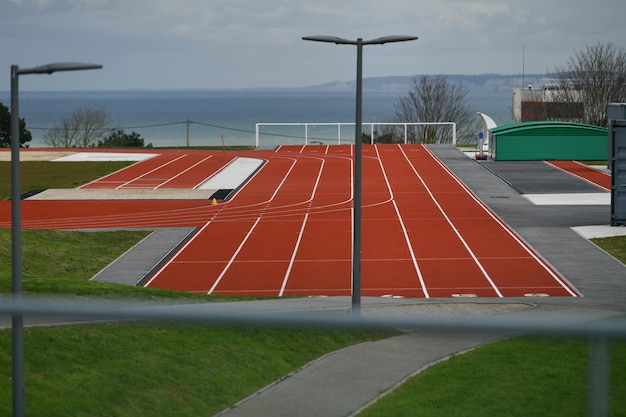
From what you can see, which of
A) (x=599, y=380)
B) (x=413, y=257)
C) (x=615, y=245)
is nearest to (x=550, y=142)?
(x=615, y=245)

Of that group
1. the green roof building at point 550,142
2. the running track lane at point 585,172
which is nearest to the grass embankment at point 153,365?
the running track lane at point 585,172

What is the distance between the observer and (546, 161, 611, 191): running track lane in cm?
4509

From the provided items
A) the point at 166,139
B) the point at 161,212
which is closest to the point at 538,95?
the point at 166,139

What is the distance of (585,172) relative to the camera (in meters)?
49.2

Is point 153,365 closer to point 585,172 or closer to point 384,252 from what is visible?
point 384,252

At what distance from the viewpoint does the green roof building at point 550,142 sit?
178ft

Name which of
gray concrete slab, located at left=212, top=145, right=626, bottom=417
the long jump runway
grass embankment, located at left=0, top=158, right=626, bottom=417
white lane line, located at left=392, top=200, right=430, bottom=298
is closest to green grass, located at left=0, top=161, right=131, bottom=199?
the long jump runway

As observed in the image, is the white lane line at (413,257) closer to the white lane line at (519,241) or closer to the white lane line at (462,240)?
the white lane line at (462,240)

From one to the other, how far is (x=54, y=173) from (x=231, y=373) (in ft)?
156

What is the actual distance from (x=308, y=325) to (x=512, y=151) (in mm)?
51847

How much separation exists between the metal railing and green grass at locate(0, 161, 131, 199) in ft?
129

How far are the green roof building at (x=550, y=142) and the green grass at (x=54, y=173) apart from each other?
776 inches

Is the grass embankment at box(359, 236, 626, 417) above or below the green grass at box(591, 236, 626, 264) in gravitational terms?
above

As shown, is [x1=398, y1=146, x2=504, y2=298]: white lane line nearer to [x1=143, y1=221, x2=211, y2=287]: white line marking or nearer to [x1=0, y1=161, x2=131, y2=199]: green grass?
[x1=143, y1=221, x2=211, y2=287]: white line marking
